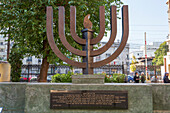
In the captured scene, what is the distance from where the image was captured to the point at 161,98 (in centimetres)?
536

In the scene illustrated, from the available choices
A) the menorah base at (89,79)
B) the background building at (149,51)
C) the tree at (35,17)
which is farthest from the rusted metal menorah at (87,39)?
the background building at (149,51)

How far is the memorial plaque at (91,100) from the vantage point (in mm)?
5094

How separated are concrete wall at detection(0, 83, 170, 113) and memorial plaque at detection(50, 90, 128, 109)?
0.12 metres

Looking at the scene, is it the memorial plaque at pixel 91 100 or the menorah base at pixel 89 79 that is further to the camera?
the menorah base at pixel 89 79

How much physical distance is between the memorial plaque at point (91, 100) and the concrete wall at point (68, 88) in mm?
118

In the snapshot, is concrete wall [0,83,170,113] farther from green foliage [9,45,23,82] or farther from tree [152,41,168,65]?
tree [152,41,168,65]

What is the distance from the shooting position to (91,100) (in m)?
5.12

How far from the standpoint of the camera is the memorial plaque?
509 cm

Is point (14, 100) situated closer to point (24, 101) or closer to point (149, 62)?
point (24, 101)

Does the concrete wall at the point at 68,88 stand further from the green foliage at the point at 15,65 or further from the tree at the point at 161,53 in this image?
the tree at the point at 161,53

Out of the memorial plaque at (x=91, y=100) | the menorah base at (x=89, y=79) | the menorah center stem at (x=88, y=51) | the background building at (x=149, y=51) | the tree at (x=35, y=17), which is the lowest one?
the memorial plaque at (x=91, y=100)

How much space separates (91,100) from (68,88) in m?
0.71

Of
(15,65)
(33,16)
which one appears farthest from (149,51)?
(33,16)

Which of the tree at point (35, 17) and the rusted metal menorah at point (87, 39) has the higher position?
the tree at point (35, 17)
